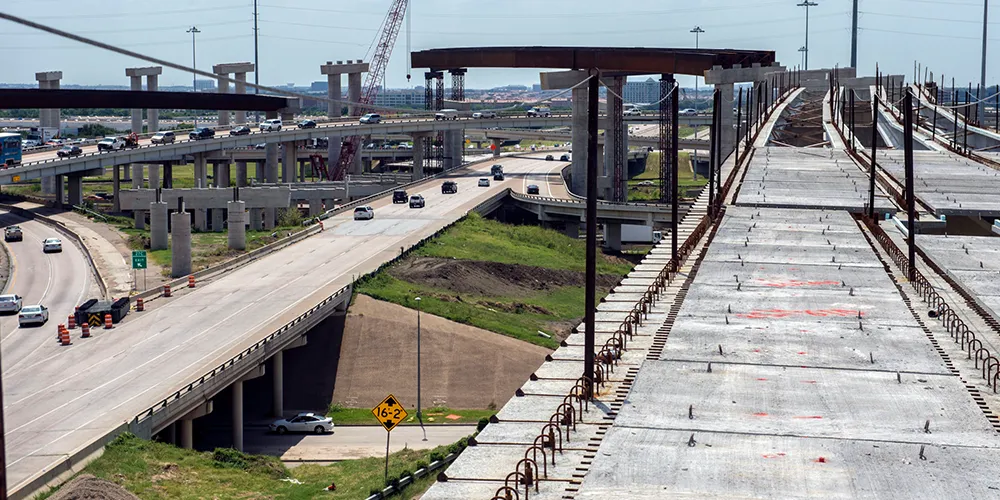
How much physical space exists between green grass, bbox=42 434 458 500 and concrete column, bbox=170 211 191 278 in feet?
120

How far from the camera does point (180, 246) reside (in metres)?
81.9

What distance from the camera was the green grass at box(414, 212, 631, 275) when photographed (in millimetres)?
94938

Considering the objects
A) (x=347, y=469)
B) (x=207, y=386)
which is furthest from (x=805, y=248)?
(x=207, y=386)

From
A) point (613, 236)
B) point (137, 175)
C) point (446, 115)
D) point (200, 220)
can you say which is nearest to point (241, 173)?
A: point (137, 175)

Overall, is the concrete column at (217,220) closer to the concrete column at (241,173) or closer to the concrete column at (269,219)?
the concrete column at (269,219)

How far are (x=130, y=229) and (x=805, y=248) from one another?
74.7m

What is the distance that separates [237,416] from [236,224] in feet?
143

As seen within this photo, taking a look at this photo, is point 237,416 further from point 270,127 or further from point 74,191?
point 270,127

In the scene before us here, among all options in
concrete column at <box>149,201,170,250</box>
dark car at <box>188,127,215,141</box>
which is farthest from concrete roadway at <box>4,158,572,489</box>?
dark car at <box>188,127,215,141</box>

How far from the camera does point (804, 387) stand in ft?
88.8

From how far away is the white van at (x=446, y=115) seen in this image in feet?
529

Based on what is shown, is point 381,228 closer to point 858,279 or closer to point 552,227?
point 552,227

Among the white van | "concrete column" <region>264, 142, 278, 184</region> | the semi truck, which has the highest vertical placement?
the white van

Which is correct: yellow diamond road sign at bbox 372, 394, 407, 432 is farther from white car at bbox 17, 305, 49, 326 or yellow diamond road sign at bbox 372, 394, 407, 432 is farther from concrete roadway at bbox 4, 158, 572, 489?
white car at bbox 17, 305, 49, 326
